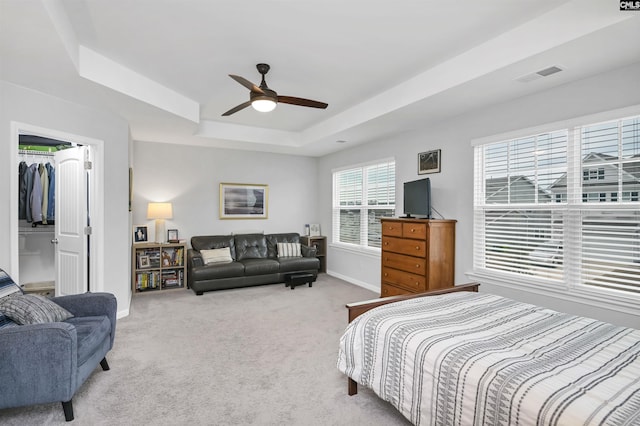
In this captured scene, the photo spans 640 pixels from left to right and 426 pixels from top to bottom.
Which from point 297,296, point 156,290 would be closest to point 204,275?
point 156,290

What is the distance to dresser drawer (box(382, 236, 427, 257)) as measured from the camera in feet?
12.7

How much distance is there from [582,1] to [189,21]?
2797mm

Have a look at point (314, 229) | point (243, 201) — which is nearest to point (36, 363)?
point (243, 201)

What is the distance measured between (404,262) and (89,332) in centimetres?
328

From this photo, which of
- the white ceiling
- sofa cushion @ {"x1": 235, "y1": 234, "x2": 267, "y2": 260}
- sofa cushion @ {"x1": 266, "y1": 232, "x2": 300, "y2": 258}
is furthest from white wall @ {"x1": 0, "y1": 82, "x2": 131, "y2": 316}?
sofa cushion @ {"x1": 266, "y1": 232, "x2": 300, "y2": 258}

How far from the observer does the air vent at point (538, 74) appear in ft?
8.87

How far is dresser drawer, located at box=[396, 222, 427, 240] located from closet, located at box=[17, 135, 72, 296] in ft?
16.4

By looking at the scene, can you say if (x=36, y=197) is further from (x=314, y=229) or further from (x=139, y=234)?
(x=314, y=229)

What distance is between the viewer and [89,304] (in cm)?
276

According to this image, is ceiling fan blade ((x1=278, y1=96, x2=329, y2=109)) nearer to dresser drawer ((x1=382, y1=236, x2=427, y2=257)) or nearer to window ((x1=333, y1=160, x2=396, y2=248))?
dresser drawer ((x1=382, y1=236, x2=427, y2=257))

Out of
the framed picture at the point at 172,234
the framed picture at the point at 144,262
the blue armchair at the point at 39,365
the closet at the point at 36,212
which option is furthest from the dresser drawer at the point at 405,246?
the closet at the point at 36,212

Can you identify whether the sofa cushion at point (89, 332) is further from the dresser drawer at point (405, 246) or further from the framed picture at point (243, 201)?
the framed picture at point (243, 201)

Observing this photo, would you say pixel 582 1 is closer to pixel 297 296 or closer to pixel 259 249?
pixel 297 296

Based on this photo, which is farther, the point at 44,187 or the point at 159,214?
the point at 159,214
